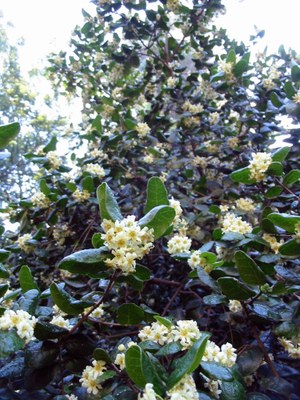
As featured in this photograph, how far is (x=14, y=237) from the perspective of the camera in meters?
2.69

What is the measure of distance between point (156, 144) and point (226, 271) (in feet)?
5.74

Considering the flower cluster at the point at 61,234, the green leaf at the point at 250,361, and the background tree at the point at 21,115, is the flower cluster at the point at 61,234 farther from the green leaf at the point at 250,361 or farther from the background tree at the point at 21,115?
the background tree at the point at 21,115

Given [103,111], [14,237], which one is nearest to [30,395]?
[14,237]

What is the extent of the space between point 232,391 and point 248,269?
0.34m

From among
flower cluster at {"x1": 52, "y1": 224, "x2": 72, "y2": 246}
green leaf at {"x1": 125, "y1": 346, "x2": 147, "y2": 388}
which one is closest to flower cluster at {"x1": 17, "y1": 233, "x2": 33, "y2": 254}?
flower cluster at {"x1": 52, "y1": 224, "x2": 72, "y2": 246}

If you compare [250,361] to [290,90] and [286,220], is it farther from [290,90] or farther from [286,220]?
[290,90]

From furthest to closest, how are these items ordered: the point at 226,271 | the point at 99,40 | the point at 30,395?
the point at 99,40
the point at 226,271
the point at 30,395

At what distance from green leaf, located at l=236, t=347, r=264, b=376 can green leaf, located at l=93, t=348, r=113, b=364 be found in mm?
406

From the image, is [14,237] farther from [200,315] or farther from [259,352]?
[259,352]

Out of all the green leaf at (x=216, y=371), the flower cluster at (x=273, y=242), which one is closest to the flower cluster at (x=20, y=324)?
the green leaf at (x=216, y=371)

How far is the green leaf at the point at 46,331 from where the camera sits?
115 centimetres

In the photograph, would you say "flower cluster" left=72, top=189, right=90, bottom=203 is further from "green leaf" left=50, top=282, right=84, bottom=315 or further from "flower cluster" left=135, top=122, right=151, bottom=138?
"green leaf" left=50, top=282, right=84, bottom=315

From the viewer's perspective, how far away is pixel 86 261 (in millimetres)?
1022

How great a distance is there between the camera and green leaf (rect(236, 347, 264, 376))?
1224mm
